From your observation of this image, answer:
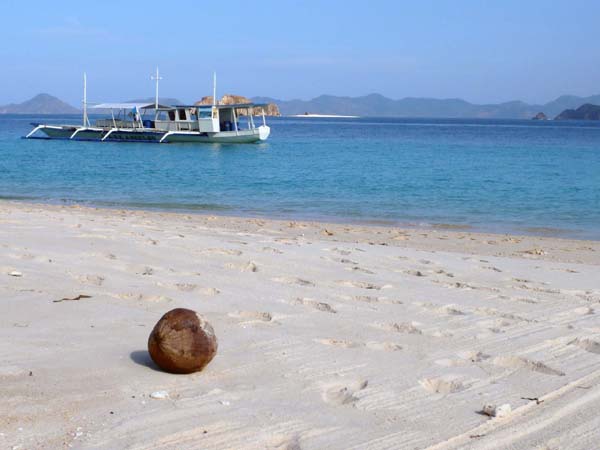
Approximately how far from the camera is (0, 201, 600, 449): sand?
3.61 m

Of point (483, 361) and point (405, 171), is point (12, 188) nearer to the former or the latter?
point (405, 171)

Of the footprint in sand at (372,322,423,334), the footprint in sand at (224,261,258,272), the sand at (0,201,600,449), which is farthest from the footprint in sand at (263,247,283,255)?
the footprint in sand at (372,322,423,334)

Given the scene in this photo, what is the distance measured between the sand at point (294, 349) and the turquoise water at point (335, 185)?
8221 millimetres

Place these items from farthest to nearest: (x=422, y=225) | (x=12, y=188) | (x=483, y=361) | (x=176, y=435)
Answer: (x=12, y=188) < (x=422, y=225) < (x=483, y=361) < (x=176, y=435)

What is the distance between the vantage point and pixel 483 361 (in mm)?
4832

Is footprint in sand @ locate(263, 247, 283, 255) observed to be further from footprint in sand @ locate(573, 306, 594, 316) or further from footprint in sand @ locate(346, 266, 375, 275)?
footprint in sand @ locate(573, 306, 594, 316)

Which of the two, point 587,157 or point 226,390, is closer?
point 226,390

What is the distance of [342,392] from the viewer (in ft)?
13.6

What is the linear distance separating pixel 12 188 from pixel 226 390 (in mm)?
20252

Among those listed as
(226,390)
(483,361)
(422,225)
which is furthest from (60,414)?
(422,225)

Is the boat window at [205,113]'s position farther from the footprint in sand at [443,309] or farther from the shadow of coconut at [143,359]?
the shadow of coconut at [143,359]

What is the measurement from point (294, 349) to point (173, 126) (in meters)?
44.7

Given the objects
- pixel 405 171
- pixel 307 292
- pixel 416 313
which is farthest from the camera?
pixel 405 171

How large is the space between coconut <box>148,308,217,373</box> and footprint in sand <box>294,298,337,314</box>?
5.91 feet
